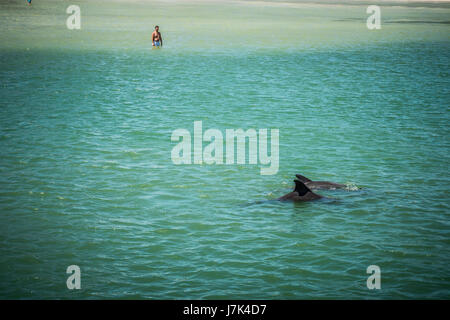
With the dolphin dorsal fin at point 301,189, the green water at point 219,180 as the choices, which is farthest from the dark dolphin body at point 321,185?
the dolphin dorsal fin at point 301,189

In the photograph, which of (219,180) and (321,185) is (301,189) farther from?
(219,180)

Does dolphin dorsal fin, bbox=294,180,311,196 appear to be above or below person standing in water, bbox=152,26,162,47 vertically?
below

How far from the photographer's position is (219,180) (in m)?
22.2

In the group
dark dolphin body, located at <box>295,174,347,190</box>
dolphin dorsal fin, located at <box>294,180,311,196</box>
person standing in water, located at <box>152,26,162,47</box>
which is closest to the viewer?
dolphin dorsal fin, located at <box>294,180,311,196</box>

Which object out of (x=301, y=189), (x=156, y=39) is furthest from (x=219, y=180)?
(x=156, y=39)

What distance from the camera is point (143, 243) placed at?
55.1 feet

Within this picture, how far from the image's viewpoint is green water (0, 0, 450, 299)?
591 inches

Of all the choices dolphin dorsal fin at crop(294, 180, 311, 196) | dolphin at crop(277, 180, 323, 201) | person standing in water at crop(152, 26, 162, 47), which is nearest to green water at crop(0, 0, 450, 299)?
dolphin at crop(277, 180, 323, 201)

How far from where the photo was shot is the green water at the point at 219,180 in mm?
15023

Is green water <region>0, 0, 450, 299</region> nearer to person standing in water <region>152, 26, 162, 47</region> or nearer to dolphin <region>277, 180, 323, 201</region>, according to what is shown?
dolphin <region>277, 180, 323, 201</region>

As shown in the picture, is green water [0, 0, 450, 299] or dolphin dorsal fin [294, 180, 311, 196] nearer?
green water [0, 0, 450, 299]

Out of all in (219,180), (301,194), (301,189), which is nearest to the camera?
(301,189)

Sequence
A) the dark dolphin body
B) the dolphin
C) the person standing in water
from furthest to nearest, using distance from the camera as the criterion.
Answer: the person standing in water, the dark dolphin body, the dolphin
